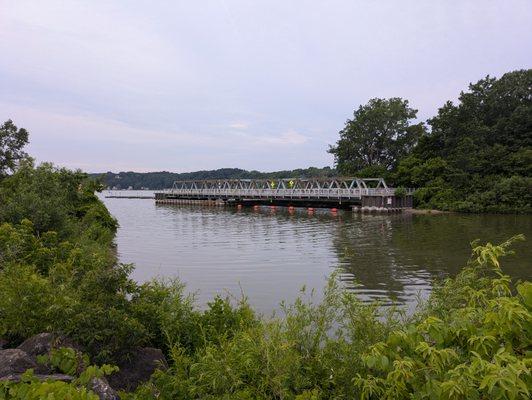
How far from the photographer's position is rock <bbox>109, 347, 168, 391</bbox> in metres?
5.46

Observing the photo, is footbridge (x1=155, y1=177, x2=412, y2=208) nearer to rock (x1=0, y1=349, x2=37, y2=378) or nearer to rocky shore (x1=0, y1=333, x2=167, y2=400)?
rocky shore (x1=0, y1=333, x2=167, y2=400)

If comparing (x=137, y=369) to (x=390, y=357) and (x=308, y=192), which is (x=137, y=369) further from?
(x=308, y=192)

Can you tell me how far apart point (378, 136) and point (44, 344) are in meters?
74.5

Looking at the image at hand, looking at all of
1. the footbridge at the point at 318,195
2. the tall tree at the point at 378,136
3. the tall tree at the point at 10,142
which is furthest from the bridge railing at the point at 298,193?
the tall tree at the point at 10,142

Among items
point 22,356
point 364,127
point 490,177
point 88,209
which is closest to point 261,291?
point 22,356

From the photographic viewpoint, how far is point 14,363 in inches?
176

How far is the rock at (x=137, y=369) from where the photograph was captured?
5.46 m

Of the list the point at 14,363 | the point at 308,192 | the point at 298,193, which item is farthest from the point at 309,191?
the point at 14,363

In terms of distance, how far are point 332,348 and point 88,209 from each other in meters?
25.7

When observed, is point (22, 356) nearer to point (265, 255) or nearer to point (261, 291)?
point (261, 291)

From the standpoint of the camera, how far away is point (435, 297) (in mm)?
5660

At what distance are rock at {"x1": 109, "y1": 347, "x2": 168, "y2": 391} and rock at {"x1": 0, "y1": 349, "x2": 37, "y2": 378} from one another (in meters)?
1.13

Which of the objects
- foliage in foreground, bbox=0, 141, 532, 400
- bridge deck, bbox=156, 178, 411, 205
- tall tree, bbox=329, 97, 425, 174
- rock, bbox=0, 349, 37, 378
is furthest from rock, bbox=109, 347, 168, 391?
tall tree, bbox=329, 97, 425, 174

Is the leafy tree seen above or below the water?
above
